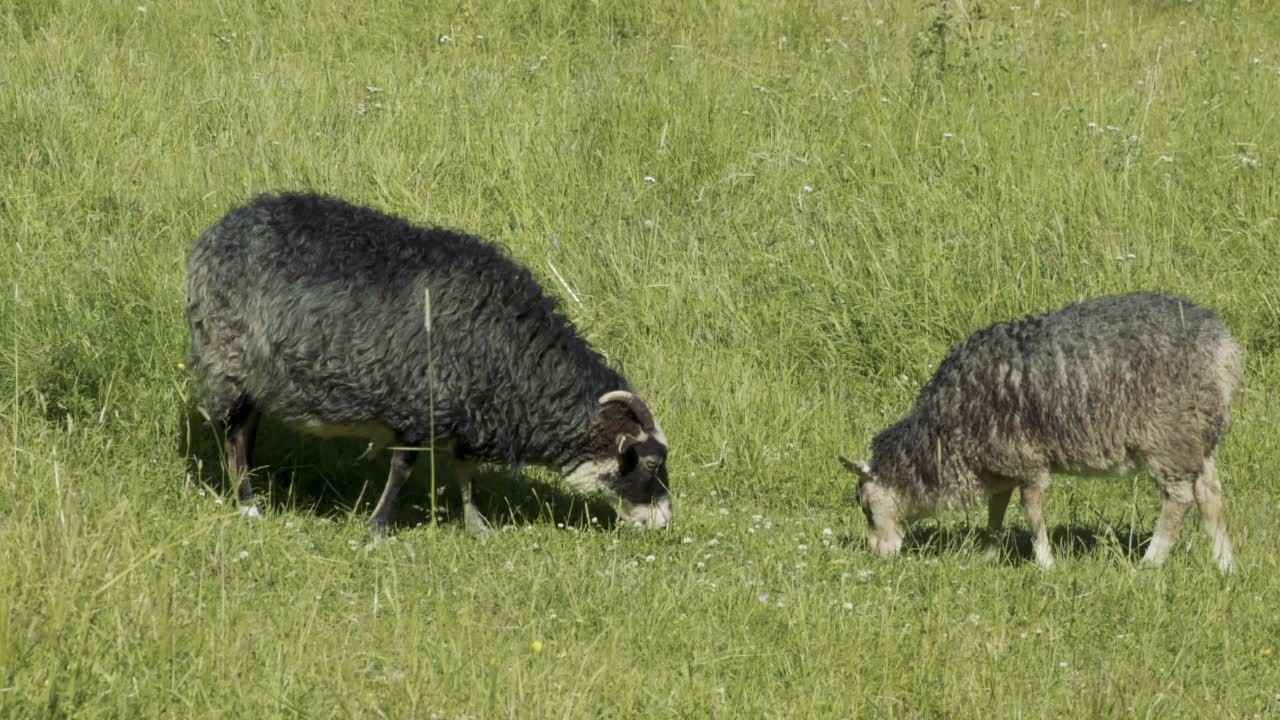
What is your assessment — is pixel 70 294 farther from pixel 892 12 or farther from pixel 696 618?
pixel 892 12

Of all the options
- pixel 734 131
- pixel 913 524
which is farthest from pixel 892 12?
pixel 913 524

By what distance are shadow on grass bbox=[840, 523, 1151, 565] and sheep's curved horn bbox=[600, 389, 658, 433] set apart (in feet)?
3.64

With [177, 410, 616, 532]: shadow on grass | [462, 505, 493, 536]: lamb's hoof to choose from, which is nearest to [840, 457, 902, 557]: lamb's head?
[177, 410, 616, 532]: shadow on grass

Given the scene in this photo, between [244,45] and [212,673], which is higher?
[244,45]

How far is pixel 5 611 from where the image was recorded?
3.96 m

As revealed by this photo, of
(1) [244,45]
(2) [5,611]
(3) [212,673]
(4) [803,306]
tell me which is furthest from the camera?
(1) [244,45]

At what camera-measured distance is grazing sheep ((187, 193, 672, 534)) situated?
670 centimetres

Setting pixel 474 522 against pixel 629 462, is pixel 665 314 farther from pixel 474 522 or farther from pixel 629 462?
pixel 474 522

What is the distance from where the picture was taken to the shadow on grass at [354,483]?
7.29 metres

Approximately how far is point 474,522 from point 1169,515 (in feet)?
10.4

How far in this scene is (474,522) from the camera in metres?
7.02

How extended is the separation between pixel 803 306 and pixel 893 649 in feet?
12.3

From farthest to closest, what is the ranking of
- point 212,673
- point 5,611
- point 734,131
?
point 734,131 < point 212,673 < point 5,611

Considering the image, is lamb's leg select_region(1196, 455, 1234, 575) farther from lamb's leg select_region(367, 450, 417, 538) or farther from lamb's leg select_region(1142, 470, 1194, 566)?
lamb's leg select_region(367, 450, 417, 538)
